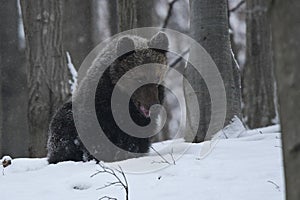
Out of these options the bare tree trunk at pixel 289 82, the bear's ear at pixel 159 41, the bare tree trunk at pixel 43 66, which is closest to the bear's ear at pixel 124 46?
the bear's ear at pixel 159 41

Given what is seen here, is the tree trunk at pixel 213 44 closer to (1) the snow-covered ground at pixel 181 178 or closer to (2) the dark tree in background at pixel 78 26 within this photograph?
(1) the snow-covered ground at pixel 181 178

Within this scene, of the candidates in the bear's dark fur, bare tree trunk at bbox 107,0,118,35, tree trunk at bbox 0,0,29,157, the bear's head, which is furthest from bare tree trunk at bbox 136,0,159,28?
bare tree trunk at bbox 107,0,118,35

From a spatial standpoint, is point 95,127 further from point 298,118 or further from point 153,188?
point 298,118

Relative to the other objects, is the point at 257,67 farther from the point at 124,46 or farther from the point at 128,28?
the point at 124,46

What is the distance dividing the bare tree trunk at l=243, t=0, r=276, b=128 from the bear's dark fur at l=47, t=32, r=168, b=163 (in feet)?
23.8

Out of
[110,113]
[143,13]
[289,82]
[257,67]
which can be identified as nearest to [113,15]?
[257,67]

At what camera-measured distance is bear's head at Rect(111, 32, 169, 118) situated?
6414 mm

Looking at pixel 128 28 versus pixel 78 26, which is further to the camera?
pixel 78 26

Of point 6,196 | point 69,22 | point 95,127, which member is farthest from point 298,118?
point 69,22

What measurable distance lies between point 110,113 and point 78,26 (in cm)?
1081

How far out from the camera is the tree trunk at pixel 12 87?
543 inches

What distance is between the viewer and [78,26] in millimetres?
16766

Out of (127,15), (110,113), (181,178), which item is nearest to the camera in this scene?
(181,178)

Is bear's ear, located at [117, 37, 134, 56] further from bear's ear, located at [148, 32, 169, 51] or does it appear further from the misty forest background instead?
the misty forest background
